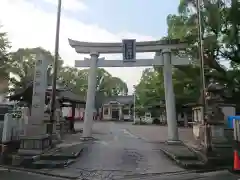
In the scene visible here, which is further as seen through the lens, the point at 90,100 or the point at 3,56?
the point at 3,56

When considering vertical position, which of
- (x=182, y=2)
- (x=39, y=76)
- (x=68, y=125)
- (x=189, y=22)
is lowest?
(x=68, y=125)

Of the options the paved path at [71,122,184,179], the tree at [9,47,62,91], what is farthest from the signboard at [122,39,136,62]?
the tree at [9,47,62,91]

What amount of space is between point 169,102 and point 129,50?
4.05 meters

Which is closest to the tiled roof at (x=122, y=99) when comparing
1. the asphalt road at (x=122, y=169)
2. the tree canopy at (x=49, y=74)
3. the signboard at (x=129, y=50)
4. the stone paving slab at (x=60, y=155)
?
the tree canopy at (x=49, y=74)

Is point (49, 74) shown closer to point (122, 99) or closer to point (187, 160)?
point (187, 160)

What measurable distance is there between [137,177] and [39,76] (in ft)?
23.9

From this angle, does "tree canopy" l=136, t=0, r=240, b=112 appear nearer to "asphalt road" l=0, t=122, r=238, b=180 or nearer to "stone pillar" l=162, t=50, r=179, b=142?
"stone pillar" l=162, t=50, r=179, b=142

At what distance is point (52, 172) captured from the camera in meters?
9.49

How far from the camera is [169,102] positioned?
55.0ft

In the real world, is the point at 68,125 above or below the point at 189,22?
below

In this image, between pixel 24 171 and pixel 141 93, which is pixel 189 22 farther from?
pixel 141 93

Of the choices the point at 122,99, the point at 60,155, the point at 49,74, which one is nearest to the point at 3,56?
the point at 49,74

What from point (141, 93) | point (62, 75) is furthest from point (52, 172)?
point (62, 75)

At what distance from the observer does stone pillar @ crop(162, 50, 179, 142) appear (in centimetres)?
1644
